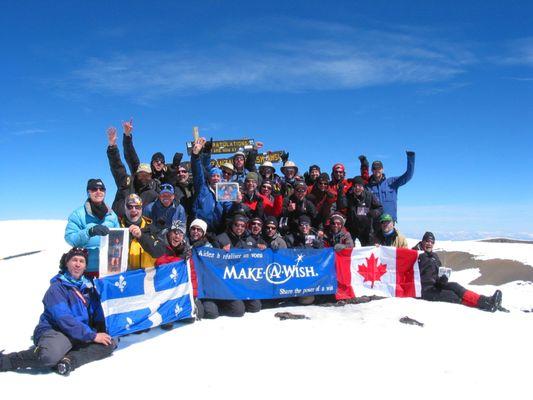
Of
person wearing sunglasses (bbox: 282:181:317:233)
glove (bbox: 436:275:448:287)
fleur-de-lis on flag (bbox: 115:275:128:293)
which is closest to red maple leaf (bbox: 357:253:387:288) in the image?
glove (bbox: 436:275:448:287)

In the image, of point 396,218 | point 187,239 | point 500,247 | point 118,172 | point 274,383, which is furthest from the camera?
point 500,247

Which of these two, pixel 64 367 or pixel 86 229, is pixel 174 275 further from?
pixel 64 367

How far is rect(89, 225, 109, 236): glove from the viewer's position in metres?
5.89

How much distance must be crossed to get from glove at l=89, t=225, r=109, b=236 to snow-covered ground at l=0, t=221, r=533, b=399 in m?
1.60

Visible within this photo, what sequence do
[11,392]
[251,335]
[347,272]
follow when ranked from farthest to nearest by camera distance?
1. [347,272]
2. [251,335]
3. [11,392]

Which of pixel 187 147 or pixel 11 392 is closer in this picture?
pixel 11 392

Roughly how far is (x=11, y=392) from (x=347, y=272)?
20.7 feet

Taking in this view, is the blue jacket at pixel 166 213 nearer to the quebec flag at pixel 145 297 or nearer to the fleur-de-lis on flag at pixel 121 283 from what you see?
the quebec flag at pixel 145 297

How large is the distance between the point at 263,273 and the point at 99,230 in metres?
3.39

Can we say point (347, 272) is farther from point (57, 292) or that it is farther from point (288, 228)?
point (57, 292)

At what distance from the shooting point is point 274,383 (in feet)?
15.9

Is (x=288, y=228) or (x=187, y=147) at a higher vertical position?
(x=187, y=147)

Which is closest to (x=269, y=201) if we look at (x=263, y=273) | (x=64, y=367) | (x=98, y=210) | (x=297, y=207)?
(x=297, y=207)

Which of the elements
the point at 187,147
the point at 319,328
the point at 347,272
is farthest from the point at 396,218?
the point at 187,147
